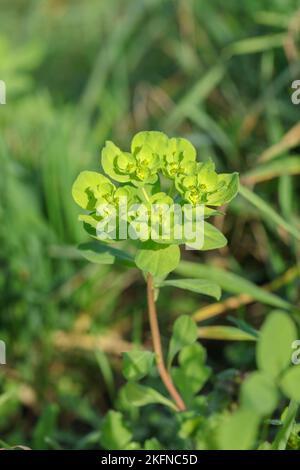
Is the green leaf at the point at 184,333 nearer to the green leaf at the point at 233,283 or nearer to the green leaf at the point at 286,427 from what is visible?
the green leaf at the point at 286,427

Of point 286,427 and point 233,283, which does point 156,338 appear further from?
point 233,283

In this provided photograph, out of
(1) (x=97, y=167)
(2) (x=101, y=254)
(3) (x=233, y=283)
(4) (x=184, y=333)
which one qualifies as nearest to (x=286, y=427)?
(4) (x=184, y=333)

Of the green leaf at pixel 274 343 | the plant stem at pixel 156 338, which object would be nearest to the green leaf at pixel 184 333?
the plant stem at pixel 156 338

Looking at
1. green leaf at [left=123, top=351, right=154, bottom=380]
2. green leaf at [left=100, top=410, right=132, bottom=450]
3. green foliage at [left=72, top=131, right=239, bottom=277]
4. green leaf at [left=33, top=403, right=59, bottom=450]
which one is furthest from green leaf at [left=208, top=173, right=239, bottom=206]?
green leaf at [left=33, top=403, right=59, bottom=450]

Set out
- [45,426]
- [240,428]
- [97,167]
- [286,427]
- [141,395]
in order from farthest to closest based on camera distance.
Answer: [97,167], [45,426], [141,395], [286,427], [240,428]

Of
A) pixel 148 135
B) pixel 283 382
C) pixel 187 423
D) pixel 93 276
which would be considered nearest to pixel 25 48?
pixel 93 276
